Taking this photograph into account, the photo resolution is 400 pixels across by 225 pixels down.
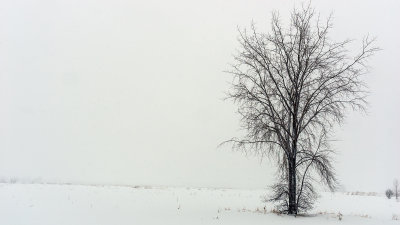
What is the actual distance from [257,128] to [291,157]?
88.6 inches

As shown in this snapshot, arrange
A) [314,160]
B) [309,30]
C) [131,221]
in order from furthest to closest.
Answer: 1. [309,30]
2. [314,160]
3. [131,221]

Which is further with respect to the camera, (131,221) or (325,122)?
(325,122)

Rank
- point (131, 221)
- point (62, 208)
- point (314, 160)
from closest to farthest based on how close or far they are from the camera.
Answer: point (131, 221) < point (62, 208) < point (314, 160)

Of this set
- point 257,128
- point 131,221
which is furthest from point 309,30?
point 131,221

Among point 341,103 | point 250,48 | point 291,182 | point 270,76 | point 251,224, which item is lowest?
point 251,224

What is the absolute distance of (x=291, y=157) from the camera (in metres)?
20.6

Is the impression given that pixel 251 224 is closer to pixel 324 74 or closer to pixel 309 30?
pixel 324 74

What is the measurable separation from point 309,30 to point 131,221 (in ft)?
43.4

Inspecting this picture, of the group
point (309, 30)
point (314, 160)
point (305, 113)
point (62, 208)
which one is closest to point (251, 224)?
point (314, 160)

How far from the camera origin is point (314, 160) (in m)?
20.0

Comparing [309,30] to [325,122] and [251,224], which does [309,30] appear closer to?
[325,122]

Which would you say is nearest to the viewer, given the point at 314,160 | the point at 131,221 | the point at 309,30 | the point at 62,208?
the point at 131,221

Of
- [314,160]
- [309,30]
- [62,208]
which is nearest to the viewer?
[62,208]

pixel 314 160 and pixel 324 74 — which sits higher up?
pixel 324 74
